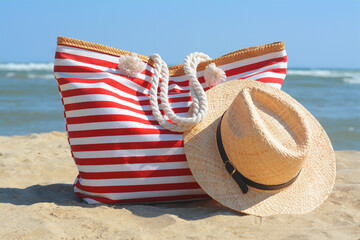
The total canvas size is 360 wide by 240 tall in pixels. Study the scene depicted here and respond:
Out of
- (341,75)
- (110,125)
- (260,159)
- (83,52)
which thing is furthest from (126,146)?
(341,75)

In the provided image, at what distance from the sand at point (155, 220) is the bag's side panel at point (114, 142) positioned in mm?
111

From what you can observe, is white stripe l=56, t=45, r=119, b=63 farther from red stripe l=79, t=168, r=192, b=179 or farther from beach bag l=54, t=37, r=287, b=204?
red stripe l=79, t=168, r=192, b=179

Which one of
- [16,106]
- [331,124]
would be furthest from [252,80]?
[16,106]

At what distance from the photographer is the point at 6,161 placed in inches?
140

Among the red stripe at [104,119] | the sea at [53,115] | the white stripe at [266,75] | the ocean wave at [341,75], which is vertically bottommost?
the ocean wave at [341,75]

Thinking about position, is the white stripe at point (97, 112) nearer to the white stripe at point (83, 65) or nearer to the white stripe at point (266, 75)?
the white stripe at point (83, 65)

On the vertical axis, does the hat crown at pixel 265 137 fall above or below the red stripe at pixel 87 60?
below

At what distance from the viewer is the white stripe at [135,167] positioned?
7.88 ft

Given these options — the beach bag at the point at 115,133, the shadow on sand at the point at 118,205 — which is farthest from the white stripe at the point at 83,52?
the shadow on sand at the point at 118,205

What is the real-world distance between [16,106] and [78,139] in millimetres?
5934

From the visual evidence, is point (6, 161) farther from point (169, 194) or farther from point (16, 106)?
point (16, 106)

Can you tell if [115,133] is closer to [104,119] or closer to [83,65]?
[104,119]

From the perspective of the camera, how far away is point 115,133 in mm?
2395

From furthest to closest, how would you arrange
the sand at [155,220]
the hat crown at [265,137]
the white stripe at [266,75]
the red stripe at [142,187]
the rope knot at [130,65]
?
the white stripe at [266,75]
the rope knot at [130,65]
the red stripe at [142,187]
the hat crown at [265,137]
the sand at [155,220]
